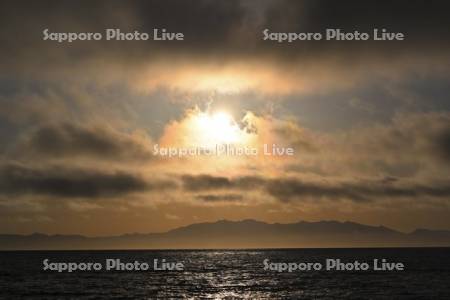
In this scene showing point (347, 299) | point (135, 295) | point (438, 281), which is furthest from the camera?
point (438, 281)

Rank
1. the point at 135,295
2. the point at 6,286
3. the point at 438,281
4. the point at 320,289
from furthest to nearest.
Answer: the point at 438,281
the point at 6,286
the point at 320,289
the point at 135,295

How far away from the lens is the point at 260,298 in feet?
263

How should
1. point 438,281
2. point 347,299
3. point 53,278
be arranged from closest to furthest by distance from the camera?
1. point 347,299
2. point 438,281
3. point 53,278

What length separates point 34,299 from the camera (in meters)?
79.6

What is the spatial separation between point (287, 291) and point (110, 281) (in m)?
39.6

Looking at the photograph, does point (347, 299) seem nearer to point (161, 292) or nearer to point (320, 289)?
point (320, 289)

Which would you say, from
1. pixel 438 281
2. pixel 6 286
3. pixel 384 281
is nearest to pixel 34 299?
pixel 6 286

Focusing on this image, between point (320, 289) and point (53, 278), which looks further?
point (53, 278)

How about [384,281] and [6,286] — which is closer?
[6,286]

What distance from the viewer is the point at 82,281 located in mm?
110812

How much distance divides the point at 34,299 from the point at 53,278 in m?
40.2

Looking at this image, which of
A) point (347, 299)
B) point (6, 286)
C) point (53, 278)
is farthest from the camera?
point (53, 278)

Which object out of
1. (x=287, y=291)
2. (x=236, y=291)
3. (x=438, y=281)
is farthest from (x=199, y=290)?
(x=438, y=281)

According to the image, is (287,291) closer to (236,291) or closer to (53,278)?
(236,291)
